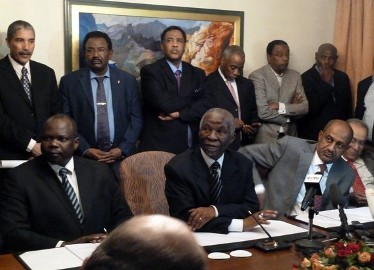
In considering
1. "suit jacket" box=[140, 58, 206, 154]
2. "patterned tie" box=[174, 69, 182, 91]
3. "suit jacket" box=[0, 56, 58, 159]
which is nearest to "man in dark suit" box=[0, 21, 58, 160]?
"suit jacket" box=[0, 56, 58, 159]

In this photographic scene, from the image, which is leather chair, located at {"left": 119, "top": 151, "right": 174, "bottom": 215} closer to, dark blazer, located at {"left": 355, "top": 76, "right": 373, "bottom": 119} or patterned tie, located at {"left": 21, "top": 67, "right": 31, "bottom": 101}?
patterned tie, located at {"left": 21, "top": 67, "right": 31, "bottom": 101}

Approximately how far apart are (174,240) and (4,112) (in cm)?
335

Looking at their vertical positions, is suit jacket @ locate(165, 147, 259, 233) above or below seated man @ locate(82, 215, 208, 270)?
below

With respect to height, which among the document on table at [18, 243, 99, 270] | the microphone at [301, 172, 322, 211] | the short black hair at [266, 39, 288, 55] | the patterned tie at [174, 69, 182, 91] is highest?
the short black hair at [266, 39, 288, 55]

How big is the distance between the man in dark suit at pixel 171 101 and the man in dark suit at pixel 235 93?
188mm

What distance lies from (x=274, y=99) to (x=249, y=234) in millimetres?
2552

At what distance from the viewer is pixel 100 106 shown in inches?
168

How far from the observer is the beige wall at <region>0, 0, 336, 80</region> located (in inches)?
180

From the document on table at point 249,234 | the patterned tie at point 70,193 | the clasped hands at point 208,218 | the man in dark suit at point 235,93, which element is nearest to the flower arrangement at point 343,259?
the document on table at point 249,234

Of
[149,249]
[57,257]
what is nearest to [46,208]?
[57,257]

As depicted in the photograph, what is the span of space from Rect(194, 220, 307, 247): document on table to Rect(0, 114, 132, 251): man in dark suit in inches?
20.2

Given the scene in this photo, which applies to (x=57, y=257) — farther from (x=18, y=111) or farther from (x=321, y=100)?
(x=321, y=100)

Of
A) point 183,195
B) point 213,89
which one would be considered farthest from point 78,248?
point 213,89

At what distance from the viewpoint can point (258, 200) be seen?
10.8 feet
